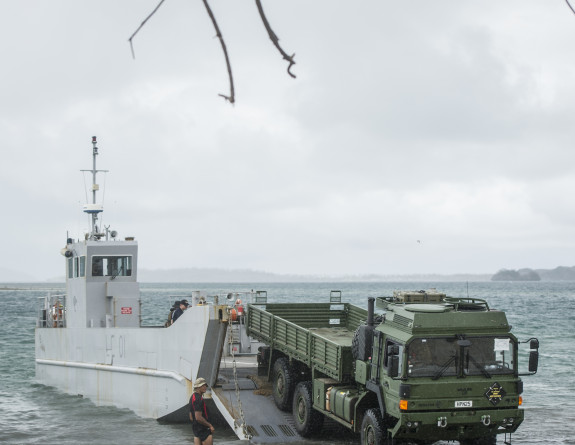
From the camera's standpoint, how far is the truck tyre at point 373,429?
12031mm

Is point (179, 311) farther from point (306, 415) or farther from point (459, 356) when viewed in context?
point (459, 356)

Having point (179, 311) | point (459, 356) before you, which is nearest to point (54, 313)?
point (179, 311)

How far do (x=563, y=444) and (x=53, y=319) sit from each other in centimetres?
1534

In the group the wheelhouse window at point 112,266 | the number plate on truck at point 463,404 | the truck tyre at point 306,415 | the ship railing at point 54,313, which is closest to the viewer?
the number plate on truck at point 463,404

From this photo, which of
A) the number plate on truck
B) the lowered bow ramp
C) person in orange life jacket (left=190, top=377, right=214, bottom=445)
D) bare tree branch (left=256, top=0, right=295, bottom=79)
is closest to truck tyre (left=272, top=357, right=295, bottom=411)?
the lowered bow ramp

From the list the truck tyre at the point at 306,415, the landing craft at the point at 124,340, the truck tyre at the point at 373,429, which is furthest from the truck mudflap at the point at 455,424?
the landing craft at the point at 124,340

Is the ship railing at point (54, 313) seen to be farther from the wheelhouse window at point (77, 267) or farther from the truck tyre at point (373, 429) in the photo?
the truck tyre at point (373, 429)

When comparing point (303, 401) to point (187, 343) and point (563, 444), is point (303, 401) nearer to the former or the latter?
point (187, 343)

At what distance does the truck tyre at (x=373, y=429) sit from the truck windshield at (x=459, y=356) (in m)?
1.01

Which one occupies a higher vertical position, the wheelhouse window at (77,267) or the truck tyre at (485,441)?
the wheelhouse window at (77,267)

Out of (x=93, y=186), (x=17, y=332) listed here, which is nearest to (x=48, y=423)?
(x=93, y=186)

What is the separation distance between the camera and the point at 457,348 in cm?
1194

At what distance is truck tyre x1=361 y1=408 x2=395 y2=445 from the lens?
39.5 ft

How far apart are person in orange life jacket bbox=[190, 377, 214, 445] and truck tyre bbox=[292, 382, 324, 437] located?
213 cm
